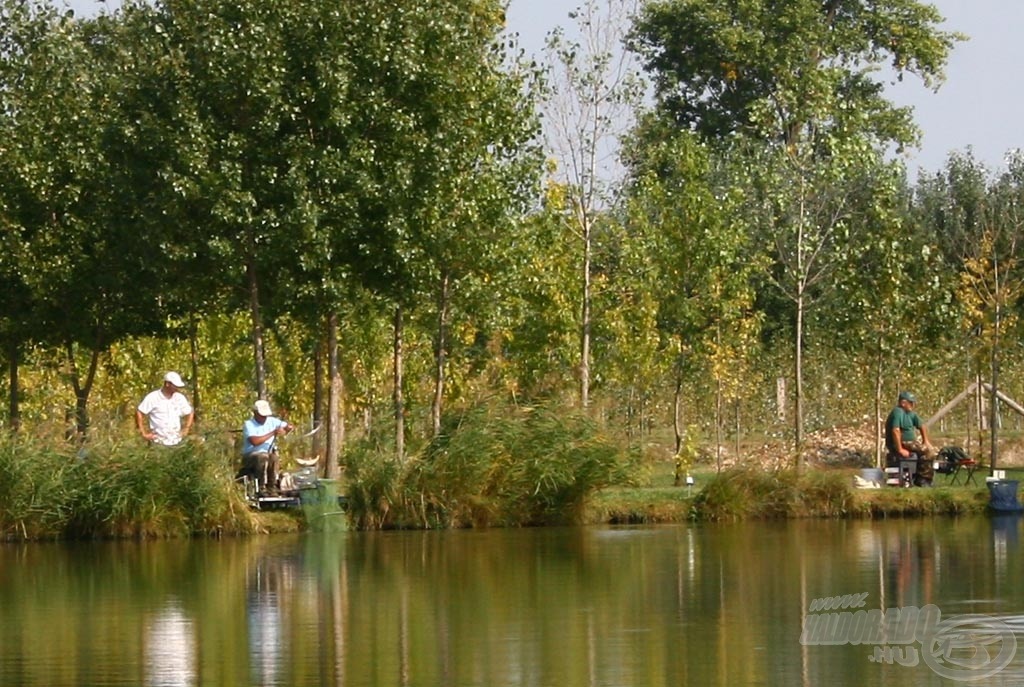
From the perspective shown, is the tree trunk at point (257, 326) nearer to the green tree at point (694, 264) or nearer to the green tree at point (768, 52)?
the green tree at point (694, 264)

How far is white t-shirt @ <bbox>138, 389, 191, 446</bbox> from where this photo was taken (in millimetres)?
29188

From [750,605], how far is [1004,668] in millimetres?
4233

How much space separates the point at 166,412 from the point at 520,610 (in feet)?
40.8

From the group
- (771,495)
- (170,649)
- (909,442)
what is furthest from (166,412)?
(170,649)

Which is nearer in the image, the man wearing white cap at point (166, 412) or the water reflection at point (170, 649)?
the water reflection at point (170, 649)

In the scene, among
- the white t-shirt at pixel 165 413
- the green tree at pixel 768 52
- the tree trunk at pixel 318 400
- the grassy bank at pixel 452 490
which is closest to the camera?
the grassy bank at pixel 452 490

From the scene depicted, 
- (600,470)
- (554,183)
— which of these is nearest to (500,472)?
(600,470)

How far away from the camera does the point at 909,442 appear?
108 ft

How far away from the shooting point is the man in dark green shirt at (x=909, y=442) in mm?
32531

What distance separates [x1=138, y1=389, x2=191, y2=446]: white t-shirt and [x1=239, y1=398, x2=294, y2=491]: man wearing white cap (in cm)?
100

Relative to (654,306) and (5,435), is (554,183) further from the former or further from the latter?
(5,435)

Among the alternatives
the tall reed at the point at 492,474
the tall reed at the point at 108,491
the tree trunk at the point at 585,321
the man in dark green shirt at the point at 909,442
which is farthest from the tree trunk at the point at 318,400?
the man in dark green shirt at the point at 909,442

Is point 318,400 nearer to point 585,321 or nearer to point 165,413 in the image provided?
point 585,321

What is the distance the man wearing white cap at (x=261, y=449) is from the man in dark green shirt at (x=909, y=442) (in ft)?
32.0
